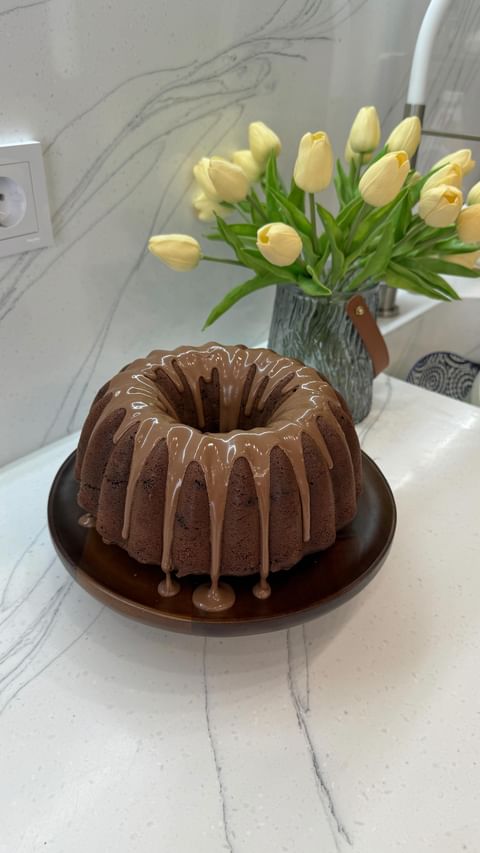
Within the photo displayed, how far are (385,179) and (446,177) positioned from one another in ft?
0.25

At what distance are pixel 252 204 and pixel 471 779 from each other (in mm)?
560

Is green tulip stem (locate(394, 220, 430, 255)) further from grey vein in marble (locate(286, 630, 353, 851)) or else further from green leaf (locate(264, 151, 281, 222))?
grey vein in marble (locate(286, 630, 353, 851))

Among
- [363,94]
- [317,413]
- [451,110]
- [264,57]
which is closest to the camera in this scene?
[317,413]

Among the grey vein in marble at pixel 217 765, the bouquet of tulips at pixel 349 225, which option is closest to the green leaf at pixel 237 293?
the bouquet of tulips at pixel 349 225

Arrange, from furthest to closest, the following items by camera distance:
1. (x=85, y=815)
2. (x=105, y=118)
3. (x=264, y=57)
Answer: (x=264, y=57) → (x=105, y=118) → (x=85, y=815)

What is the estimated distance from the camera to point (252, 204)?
0.67 m

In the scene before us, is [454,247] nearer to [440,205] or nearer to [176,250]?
[440,205]

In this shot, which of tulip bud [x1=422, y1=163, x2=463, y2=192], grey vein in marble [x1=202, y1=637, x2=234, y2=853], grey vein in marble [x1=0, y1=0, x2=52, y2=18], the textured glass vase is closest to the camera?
grey vein in marble [x1=202, y1=637, x2=234, y2=853]

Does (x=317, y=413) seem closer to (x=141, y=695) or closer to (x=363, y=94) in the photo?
(x=141, y=695)

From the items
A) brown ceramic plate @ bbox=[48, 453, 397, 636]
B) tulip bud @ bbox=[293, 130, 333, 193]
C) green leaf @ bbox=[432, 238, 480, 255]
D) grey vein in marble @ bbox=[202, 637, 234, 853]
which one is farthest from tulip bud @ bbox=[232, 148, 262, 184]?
grey vein in marble @ bbox=[202, 637, 234, 853]

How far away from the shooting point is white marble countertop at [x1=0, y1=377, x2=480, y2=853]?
381 mm

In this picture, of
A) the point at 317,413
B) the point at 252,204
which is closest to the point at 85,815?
the point at 317,413

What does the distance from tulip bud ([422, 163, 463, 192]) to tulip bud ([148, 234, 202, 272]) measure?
0.24 meters

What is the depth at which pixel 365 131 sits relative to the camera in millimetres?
668
